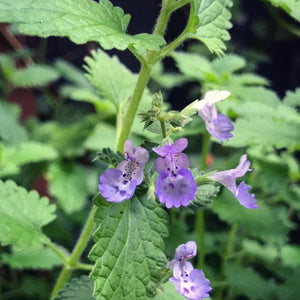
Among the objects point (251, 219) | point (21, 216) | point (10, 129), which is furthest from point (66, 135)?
point (21, 216)

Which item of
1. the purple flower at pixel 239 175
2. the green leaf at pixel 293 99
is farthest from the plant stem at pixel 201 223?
the purple flower at pixel 239 175

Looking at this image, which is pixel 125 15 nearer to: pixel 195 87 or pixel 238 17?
pixel 195 87

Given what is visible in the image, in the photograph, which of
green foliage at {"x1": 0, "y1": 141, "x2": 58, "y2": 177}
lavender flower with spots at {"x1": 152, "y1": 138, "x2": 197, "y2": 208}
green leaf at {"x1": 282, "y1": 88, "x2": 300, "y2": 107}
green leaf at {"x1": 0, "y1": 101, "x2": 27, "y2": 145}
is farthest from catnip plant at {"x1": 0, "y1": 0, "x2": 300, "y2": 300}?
green leaf at {"x1": 0, "y1": 101, "x2": 27, "y2": 145}

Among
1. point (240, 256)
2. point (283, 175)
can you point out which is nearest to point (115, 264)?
point (283, 175)

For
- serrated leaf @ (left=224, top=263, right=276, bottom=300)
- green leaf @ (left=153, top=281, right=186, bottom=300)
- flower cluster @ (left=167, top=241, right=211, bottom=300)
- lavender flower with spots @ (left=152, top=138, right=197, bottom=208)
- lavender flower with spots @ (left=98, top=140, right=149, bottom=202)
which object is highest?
lavender flower with spots @ (left=152, top=138, right=197, bottom=208)

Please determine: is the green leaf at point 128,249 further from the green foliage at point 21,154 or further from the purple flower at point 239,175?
the green foliage at point 21,154

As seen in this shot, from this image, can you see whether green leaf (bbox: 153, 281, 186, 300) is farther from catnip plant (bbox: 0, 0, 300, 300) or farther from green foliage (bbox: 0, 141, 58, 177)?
green foliage (bbox: 0, 141, 58, 177)
